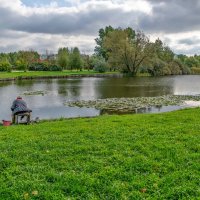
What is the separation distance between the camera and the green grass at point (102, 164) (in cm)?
511

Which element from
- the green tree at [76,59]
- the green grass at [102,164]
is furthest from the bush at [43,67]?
the green grass at [102,164]

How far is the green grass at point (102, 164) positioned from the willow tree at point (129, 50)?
63.4 m

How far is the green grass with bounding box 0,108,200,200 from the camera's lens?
5113 millimetres

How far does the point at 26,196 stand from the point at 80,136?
12.6 feet

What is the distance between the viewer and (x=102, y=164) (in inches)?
248

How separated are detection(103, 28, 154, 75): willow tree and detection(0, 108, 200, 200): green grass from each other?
63.4 meters

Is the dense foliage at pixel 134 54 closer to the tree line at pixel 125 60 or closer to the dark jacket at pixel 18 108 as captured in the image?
the tree line at pixel 125 60

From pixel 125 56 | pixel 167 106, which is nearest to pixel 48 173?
pixel 167 106

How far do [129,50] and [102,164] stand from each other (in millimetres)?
66495

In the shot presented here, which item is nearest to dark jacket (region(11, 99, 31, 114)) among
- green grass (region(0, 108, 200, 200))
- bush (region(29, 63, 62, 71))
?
green grass (region(0, 108, 200, 200))

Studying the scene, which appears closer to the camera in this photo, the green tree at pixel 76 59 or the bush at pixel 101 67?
the bush at pixel 101 67

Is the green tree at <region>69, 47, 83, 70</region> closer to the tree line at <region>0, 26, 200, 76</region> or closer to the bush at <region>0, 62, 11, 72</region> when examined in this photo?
the tree line at <region>0, 26, 200, 76</region>

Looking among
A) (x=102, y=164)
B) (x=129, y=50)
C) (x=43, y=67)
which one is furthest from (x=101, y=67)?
(x=102, y=164)

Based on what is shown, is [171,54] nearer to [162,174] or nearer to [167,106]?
[167,106]
